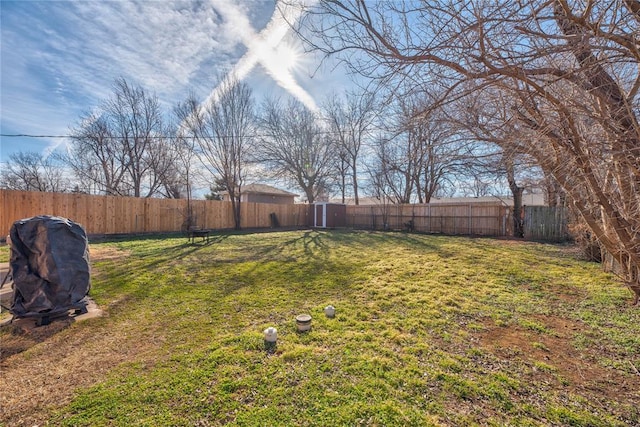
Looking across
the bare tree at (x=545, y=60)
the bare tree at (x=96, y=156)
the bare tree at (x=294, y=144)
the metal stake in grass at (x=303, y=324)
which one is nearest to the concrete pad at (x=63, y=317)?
the metal stake in grass at (x=303, y=324)

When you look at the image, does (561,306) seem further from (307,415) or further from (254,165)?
(254,165)

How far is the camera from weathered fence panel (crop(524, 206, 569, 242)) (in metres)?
9.17

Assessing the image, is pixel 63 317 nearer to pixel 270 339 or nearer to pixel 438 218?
pixel 270 339

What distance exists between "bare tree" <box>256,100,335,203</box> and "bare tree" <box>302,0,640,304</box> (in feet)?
49.5

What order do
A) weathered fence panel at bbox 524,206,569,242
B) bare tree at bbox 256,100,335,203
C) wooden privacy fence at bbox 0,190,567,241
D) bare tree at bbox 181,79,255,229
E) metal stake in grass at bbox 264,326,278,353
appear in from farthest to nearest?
1. bare tree at bbox 256,100,335,203
2. bare tree at bbox 181,79,255,229
3. weathered fence panel at bbox 524,206,569,242
4. wooden privacy fence at bbox 0,190,567,241
5. metal stake in grass at bbox 264,326,278,353

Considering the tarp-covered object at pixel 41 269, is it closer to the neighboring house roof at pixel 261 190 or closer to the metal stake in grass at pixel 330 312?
the metal stake in grass at pixel 330 312

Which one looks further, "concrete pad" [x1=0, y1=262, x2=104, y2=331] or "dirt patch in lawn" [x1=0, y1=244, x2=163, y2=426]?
"concrete pad" [x1=0, y1=262, x2=104, y2=331]

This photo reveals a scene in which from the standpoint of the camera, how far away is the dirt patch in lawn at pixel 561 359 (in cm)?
185

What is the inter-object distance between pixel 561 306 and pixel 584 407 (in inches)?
86.2

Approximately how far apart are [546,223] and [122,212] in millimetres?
15626

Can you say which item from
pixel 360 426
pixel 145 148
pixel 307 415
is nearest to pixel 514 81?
pixel 360 426

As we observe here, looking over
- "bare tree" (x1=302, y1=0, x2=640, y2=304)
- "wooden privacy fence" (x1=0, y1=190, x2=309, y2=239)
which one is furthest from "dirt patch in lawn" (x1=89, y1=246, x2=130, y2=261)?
"bare tree" (x1=302, y1=0, x2=640, y2=304)

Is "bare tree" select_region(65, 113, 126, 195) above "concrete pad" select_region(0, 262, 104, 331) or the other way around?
above

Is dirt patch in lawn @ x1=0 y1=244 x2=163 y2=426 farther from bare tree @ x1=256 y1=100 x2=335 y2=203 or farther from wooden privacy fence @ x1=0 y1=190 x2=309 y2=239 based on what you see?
bare tree @ x1=256 y1=100 x2=335 y2=203
